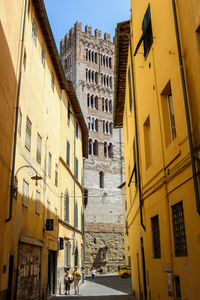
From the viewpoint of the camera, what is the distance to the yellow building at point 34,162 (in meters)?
11.7

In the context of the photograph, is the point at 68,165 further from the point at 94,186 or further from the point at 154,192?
the point at 94,186

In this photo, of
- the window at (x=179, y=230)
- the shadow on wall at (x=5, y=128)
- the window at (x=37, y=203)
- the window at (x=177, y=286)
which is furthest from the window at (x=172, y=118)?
the window at (x=37, y=203)

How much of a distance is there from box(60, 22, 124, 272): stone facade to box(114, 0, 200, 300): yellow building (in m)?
37.9

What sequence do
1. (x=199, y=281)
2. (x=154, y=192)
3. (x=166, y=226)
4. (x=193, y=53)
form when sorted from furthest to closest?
(x=154, y=192) → (x=166, y=226) → (x=193, y=53) → (x=199, y=281)

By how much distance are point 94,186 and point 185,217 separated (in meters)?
48.0

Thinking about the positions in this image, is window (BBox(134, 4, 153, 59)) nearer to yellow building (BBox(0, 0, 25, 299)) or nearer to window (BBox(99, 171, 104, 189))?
yellow building (BBox(0, 0, 25, 299))

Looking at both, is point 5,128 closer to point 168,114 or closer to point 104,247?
point 168,114

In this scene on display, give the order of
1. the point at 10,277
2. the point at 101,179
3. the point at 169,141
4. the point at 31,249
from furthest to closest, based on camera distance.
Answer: the point at 101,179
the point at 31,249
the point at 10,277
the point at 169,141

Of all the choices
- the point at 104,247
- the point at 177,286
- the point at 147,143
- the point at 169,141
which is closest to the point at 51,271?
the point at 147,143

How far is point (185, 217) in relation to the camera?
707 centimetres

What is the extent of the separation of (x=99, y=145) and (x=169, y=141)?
49159 millimetres

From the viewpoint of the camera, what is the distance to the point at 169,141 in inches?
344

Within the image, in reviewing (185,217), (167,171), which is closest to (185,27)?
(167,171)

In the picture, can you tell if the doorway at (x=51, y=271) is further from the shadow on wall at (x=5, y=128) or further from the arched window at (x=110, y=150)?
the arched window at (x=110, y=150)
